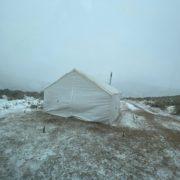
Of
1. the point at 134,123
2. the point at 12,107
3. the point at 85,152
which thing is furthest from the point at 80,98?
the point at 12,107

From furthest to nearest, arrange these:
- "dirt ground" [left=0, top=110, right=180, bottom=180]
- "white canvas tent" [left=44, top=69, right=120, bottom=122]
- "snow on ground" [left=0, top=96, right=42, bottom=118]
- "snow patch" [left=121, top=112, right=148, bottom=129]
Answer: "snow on ground" [left=0, top=96, right=42, bottom=118] → "white canvas tent" [left=44, top=69, right=120, bottom=122] → "snow patch" [left=121, top=112, right=148, bottom=129] → "dirt ground" [left=0, top=110, right=180, bottom=180]

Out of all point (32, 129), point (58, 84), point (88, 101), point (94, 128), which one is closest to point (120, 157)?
point (94, 128)

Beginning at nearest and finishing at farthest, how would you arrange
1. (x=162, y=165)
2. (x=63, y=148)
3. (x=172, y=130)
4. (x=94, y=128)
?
1. (x=162, y=165)
2. (x=63, y=148)
3. (x=94, y=128)
4. (x=172, y=130)

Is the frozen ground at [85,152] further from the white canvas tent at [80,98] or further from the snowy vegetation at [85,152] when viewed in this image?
the white canvas tent at [80,98]

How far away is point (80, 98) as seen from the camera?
18.7m

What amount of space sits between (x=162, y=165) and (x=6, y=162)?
7.72 m

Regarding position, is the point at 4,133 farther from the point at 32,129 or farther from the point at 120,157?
the point at 120,157

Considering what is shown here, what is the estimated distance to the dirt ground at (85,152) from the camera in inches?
334

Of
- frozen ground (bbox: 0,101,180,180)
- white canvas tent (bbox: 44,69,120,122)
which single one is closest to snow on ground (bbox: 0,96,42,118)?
white canvas tent (bbox: 44,69,120,122)

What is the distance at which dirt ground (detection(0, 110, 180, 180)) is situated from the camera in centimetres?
848

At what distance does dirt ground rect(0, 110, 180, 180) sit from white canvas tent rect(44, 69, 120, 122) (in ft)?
6.34

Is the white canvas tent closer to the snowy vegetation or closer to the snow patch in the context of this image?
the snow patch

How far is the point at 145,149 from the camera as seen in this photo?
11.7m

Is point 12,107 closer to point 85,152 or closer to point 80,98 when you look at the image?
point 80,98
